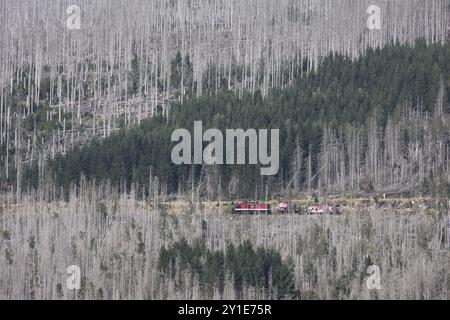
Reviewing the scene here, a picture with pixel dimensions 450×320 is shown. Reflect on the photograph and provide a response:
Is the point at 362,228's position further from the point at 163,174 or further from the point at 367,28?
the point at 367,28

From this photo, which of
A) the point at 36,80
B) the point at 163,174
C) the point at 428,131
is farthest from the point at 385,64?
the point at 36,80

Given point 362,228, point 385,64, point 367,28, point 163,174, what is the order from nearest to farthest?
point 362,228
point 163,174
point 385,64
point 367,28

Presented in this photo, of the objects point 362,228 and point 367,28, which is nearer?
point 362,228

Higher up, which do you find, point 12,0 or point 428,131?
point 12,0

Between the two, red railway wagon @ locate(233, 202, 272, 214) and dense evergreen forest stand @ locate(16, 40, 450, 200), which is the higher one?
dense evergreen forest stand @ locate(16, 40, 450, 200)

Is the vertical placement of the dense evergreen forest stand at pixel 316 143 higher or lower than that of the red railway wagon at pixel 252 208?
higher
